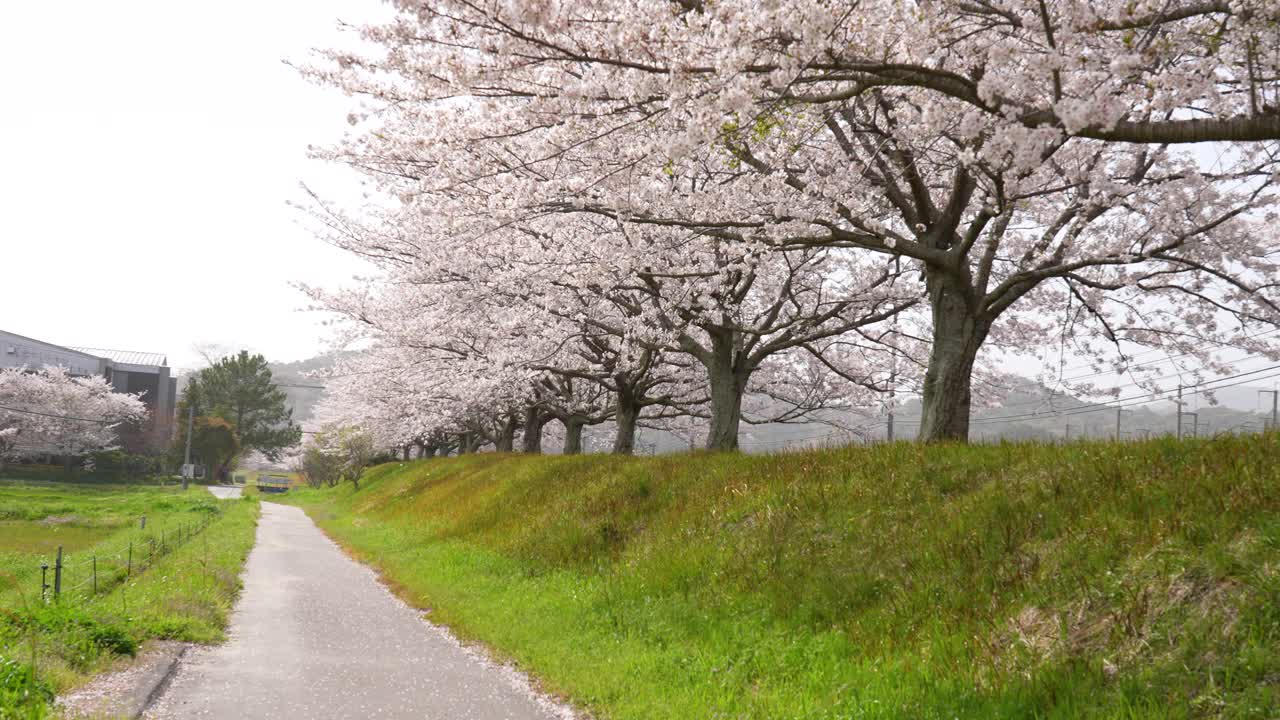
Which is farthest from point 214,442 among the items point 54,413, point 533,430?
point 533,430

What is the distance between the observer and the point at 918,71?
625cm

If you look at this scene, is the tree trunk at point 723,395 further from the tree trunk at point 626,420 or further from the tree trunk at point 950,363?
the tree trunk at point 950,363

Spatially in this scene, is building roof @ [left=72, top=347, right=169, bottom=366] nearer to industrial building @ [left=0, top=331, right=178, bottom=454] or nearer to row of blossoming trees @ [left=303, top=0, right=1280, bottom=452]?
industrial building @ [left=0, top=331, right=178, bottom=454]

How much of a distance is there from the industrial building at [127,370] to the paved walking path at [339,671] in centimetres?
6757

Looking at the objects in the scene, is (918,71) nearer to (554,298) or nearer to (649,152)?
(649,152)

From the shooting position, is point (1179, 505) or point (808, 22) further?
point (1179, 505)

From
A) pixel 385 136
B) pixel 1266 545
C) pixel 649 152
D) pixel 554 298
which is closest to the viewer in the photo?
pixel 1266 545

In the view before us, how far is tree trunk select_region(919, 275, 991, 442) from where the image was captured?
11.6 meters

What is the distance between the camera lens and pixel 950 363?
1162 cm

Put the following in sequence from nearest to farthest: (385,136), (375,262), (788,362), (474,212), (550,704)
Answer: (550,704) → (385,136) → (474,212) → (375,262) → (788,362)

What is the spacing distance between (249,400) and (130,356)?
14.6 meters

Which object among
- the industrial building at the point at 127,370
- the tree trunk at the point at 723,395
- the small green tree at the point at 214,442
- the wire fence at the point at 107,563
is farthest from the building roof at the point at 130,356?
the tree trunk at the point at 723,395

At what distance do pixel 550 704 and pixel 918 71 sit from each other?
6.15m

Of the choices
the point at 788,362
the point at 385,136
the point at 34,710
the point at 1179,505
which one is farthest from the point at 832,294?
the point at 34,710
